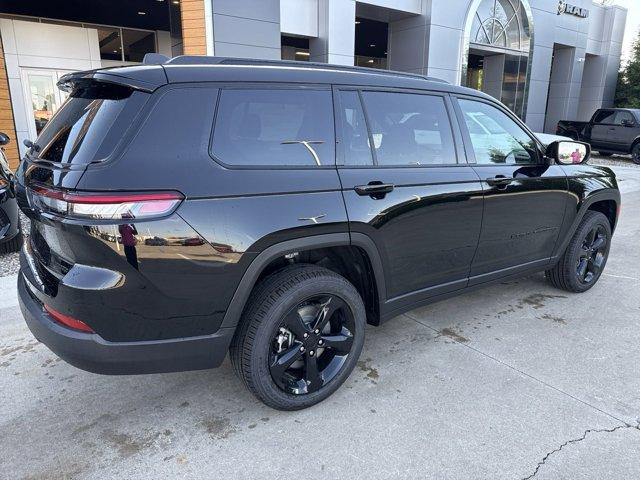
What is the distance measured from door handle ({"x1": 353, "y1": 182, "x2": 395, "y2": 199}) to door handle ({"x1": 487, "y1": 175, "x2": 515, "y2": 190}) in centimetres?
97

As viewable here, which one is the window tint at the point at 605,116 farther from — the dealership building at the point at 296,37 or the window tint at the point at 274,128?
the window tint at the point at 274,128

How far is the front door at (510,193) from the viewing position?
3.39 metres

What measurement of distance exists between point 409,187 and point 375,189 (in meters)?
0.29

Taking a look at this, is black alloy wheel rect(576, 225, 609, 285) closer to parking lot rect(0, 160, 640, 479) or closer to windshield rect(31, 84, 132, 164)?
parking lot rect(0, 160, 640, 479)

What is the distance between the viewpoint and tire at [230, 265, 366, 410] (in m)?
2.44

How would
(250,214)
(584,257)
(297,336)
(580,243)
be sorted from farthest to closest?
(584,257), (580,243), (297,336), (250,214)

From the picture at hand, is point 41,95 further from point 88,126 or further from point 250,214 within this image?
point 250,214

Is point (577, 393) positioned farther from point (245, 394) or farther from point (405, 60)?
point (405, 60)

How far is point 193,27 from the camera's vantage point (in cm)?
983

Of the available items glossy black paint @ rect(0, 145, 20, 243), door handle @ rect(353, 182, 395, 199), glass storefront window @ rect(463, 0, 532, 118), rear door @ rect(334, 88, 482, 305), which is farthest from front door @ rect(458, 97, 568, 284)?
glass storefront window @ rect(463, 0, 532, 118)

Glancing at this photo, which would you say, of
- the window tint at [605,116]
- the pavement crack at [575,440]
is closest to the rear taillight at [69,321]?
the pavement crack at [575,440]

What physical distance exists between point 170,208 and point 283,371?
3.58 ft

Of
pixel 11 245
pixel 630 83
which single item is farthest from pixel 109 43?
pixel 630 83

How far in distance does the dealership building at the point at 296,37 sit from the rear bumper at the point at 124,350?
29.4 feet
